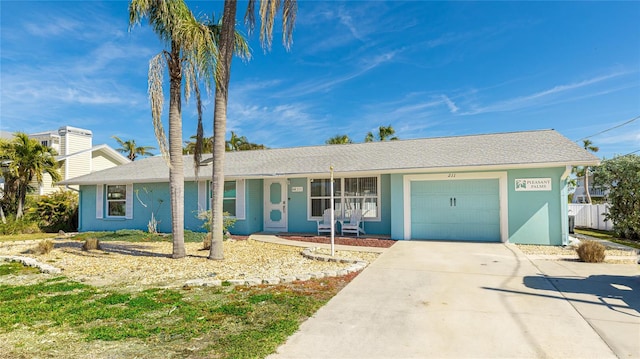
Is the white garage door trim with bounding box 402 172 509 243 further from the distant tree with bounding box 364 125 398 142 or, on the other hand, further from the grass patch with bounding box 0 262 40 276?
the distant tree with bounding box 364 125 398 142

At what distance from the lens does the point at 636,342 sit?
344 cm

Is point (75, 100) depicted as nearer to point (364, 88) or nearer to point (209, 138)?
point (209, 138)

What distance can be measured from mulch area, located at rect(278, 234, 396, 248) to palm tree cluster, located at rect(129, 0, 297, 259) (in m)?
4.10

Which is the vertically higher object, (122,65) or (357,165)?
(122,65)

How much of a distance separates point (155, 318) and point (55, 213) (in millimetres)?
16926

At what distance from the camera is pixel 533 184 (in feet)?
33.3

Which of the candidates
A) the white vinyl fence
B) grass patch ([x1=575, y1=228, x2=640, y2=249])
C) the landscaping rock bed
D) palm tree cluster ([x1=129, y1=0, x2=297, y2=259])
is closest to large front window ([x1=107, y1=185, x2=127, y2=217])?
the landscaping rock bed

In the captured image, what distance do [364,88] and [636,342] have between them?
18.7 metres

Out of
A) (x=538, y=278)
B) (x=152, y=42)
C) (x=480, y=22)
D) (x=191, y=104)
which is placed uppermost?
(x=480, y=22)

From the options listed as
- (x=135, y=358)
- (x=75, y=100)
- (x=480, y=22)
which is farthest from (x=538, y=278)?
(x=75, y=100)

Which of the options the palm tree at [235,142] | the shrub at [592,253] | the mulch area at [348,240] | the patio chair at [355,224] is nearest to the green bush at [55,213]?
the mulch area at [348,240]

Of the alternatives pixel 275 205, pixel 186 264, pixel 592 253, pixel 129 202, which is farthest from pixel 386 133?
pixel 186 264

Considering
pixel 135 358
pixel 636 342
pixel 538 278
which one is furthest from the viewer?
pixel 538 278

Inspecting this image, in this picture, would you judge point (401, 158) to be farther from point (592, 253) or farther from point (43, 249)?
point (43, 249)
